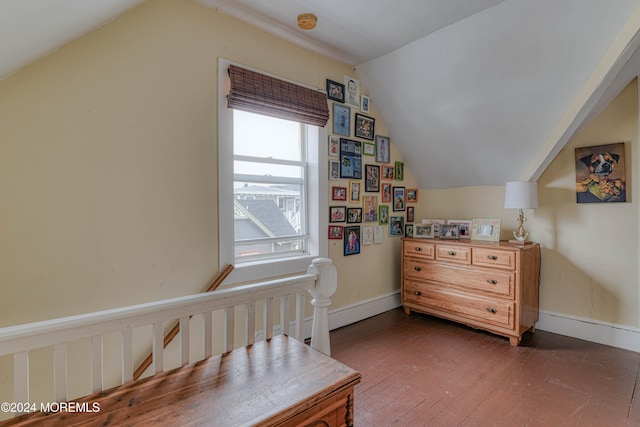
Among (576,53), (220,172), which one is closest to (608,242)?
(576,53)

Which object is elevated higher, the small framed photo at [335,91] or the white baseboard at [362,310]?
the small framed photo at [335,91]

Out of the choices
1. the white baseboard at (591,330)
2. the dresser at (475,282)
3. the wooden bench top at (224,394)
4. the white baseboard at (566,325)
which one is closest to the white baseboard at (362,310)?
the white baseboard at (566,325)

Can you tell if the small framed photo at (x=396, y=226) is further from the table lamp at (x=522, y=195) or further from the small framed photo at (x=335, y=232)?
the table lamp at (x=522, y=195)

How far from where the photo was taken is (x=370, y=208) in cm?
336

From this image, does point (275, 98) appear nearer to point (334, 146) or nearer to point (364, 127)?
point (334, 146)

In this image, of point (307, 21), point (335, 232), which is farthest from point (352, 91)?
point (335, 232)

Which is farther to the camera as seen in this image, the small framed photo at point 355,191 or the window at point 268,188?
the small framed photo at point 355,191

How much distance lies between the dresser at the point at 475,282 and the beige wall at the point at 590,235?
0.19m

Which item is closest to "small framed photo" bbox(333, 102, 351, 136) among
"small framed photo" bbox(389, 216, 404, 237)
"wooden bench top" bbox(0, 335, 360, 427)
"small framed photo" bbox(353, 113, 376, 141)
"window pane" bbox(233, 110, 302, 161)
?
"small framed photo" bbox(353, 113, 376, 141)

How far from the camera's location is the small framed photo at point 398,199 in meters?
3.64

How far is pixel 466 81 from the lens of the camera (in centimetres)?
270

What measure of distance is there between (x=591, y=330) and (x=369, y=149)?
8.30 ft

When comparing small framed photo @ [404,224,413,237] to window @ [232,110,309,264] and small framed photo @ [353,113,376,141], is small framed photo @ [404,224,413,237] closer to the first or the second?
small framed photo @ [353,113,376,141]

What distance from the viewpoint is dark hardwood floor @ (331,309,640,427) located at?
181cm
